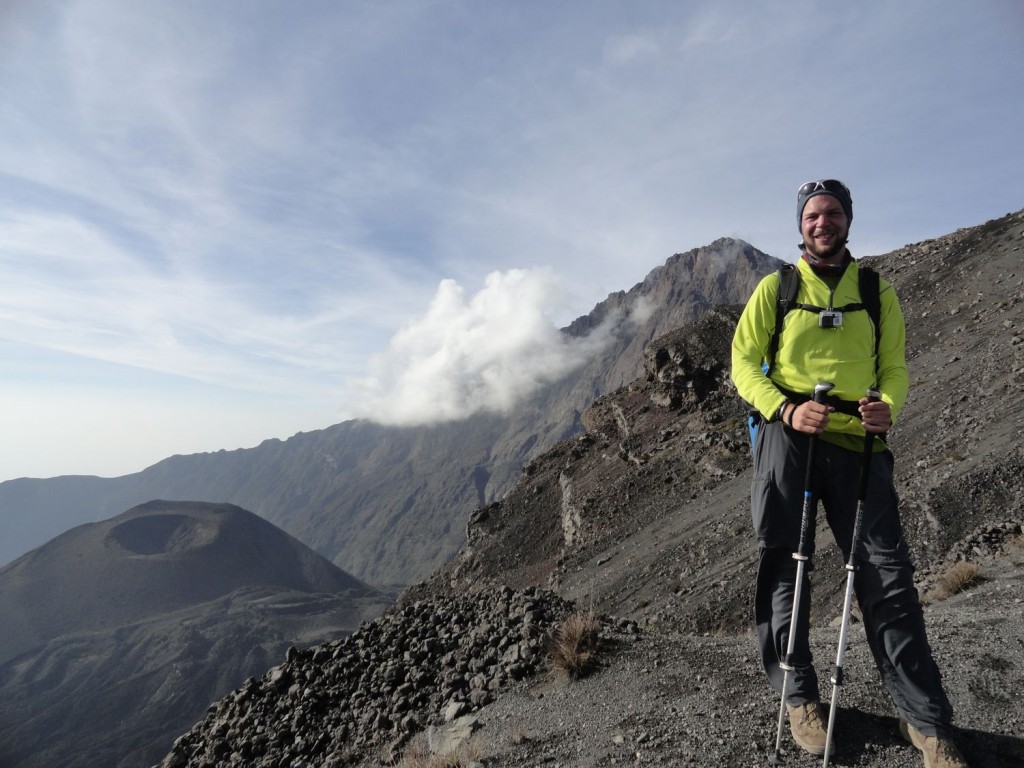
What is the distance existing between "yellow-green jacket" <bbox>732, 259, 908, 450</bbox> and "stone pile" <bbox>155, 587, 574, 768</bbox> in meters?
4.18

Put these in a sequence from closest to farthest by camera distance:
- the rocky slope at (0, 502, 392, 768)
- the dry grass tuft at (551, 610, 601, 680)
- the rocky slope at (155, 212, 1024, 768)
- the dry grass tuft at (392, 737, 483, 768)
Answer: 1. the rocky slope at (155, 212, 1024, 768)
2. the dry grass tuft at (392, 737, 483, 768)
3. the dry grass tuft at (551, 610, 601, 680)
4. the rocky slope at (0, 502, 392, 768)

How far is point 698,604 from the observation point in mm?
16406

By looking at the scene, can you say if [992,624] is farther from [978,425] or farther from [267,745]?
[978,425]

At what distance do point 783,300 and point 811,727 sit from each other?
97.5 inches

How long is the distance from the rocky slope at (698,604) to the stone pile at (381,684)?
0.12 feet

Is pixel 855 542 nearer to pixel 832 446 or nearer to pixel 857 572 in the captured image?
pixel 857 572

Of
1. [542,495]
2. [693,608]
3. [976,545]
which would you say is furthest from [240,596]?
[976,545]

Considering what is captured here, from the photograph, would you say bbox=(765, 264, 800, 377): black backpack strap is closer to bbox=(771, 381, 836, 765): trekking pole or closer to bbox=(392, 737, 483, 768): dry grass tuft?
bbox=(771, 381, 836, 765): trekking pole

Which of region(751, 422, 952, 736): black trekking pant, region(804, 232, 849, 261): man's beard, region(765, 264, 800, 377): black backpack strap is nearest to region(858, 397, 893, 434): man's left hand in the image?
region(751, 422, 952, 736): black trekking pant

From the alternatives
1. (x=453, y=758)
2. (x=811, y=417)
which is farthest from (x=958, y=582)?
(x=453, y=758)

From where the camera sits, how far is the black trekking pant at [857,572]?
296cm

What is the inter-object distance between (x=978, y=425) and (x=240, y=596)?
138 meters

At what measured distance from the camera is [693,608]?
53.6ft

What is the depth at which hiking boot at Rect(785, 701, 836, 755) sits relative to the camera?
320 cm
